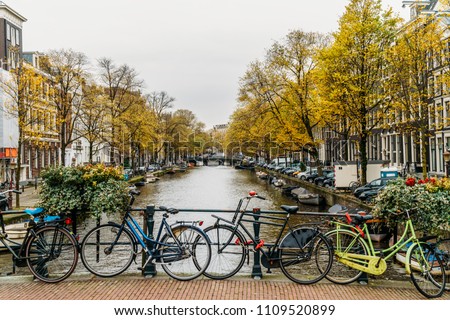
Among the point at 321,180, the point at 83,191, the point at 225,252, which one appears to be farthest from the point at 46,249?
the point at 321,180

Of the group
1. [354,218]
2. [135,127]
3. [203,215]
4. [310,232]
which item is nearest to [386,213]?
[354,218]

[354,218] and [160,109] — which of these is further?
[160,109]

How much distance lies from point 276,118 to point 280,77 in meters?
4.15

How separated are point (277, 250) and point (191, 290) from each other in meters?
1.48

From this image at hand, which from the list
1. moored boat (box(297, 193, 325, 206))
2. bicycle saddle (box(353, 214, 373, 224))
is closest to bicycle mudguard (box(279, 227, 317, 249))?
bicycle saddle (box(353, 214, 373, 224))

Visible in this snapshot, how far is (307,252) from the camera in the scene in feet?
22.1

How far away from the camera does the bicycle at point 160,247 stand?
264 inches

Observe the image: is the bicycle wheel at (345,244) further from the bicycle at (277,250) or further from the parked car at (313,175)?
the parked car at (313,175)

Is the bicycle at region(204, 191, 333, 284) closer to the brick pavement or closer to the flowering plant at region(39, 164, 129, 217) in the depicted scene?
the brick pavement

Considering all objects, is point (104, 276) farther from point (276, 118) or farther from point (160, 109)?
point (160, 109)

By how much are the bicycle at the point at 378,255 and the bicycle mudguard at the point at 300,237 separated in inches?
11.1

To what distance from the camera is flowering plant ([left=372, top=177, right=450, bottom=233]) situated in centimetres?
684

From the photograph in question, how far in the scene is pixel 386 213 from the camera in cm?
730

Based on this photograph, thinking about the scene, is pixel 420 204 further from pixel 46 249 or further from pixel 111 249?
pixel 46 249
